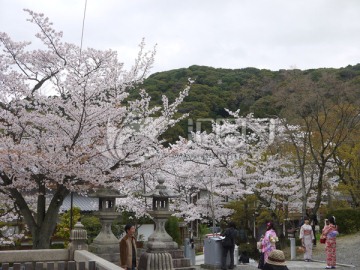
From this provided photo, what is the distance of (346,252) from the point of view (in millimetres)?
16203

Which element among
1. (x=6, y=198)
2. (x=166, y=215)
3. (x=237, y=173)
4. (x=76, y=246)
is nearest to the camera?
(x=76, y=246)

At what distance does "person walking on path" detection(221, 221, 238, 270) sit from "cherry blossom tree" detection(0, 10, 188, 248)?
13.0 ft

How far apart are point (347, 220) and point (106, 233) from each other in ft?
52.2

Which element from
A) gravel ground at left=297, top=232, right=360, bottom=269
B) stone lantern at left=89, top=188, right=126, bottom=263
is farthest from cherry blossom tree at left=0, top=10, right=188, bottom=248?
gravel ground at left=297, top=232, right=360, bottom=269

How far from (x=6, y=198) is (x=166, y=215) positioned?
14.0 feet

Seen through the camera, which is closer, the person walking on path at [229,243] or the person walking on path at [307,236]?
the person walking on path at [229,243]

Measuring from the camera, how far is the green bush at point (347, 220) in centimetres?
2278

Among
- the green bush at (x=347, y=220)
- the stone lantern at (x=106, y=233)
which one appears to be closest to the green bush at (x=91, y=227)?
the stone lantern at (x=106, y=233)

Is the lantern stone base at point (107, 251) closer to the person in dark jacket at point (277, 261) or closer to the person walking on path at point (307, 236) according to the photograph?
the person in dark jacket at point (277, 261)

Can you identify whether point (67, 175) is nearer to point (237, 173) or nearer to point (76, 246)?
point (76, 246)

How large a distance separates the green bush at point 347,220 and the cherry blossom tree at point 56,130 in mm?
15935

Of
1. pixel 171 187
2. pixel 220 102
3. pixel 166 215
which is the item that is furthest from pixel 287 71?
pixel 220 102

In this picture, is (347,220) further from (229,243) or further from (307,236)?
(229,243)

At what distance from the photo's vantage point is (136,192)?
71.7 feet
